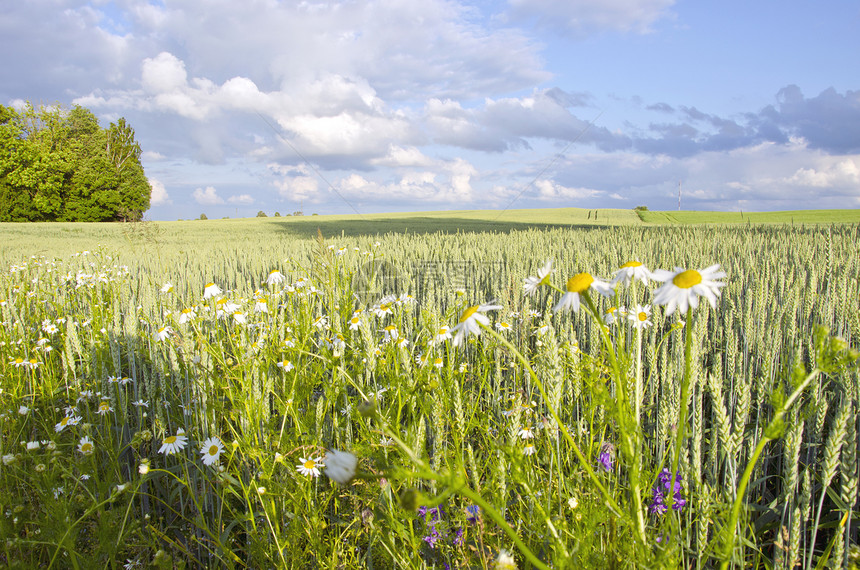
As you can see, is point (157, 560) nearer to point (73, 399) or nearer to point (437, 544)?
point (437, 544)

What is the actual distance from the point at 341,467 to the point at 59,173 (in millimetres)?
49137

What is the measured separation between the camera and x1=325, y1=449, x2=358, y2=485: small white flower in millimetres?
629

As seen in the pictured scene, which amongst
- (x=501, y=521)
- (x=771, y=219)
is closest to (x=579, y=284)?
(x=501, y=521)

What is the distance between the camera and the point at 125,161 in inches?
1804

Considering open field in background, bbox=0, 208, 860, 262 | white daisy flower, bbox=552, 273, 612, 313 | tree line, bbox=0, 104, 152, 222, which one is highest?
tree line, bbox=0, 104, 152, 222

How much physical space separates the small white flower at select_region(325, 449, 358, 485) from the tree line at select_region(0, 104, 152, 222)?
42.9m

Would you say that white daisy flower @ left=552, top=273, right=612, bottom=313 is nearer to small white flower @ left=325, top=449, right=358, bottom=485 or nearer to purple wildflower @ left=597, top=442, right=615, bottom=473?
small white flower @ left=325, top=449, right=358, bottom=485

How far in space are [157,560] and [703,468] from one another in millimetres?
2175

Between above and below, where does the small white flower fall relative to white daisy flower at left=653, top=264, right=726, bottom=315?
below

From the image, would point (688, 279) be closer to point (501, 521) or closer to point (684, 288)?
point (684, 288)

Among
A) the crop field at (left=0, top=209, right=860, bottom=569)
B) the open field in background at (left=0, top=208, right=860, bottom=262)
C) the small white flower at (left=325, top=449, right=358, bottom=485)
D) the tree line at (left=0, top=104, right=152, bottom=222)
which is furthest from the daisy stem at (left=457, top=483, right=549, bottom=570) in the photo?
the tree line at (left=0, top=104, right=152, bottom=222)

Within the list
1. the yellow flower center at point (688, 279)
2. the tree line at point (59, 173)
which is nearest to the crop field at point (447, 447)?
the yellow flower center at point (688, 279)

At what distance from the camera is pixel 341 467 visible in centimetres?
65

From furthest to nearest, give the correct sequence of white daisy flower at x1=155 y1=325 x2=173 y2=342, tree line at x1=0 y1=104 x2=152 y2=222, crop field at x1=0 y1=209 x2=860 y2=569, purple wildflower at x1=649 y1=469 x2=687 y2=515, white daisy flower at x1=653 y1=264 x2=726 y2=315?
1. tree line at x1=0 y1=104 x2=152 y2=222
2. white daisy flower at x1=155 y1=325 x2=173 y2=342
3. purple wildflower at x1=649 y1=469 x2=687 y2=515
4. crop field at x1=0 y1=209 x2=860 y2=569
5. white daisy flower at x1=653 y1=264 x2=726 y2=315
